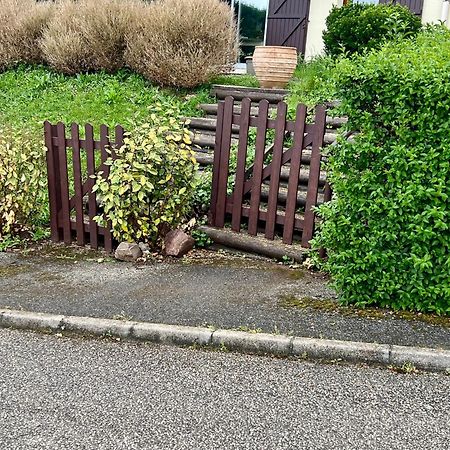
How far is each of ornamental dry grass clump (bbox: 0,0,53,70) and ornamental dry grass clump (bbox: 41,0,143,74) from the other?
671 mm

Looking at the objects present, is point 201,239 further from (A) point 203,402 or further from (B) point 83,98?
(B) point 83,98

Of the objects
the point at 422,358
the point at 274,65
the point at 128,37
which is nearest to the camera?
the point at 422,358

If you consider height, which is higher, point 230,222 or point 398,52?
point 398,52

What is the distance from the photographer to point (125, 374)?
3.48 metres

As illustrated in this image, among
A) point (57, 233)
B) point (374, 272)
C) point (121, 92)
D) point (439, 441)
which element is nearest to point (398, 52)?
point (374, 272)

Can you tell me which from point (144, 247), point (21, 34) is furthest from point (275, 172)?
point (21, 34)

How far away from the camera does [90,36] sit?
10.7 meters

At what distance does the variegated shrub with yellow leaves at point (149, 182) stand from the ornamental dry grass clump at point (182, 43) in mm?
4533

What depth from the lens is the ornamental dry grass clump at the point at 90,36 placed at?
10.7m

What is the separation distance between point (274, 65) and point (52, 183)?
495 cm

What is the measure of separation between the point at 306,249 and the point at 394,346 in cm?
191

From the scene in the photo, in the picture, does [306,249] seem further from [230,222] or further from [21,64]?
[21,64]

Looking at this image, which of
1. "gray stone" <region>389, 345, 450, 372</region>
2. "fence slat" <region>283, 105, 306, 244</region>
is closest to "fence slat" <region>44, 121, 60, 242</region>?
"fence slat" <region>283, 105, 306, 244</region>

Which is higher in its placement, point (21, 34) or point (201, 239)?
point (21, 34)
